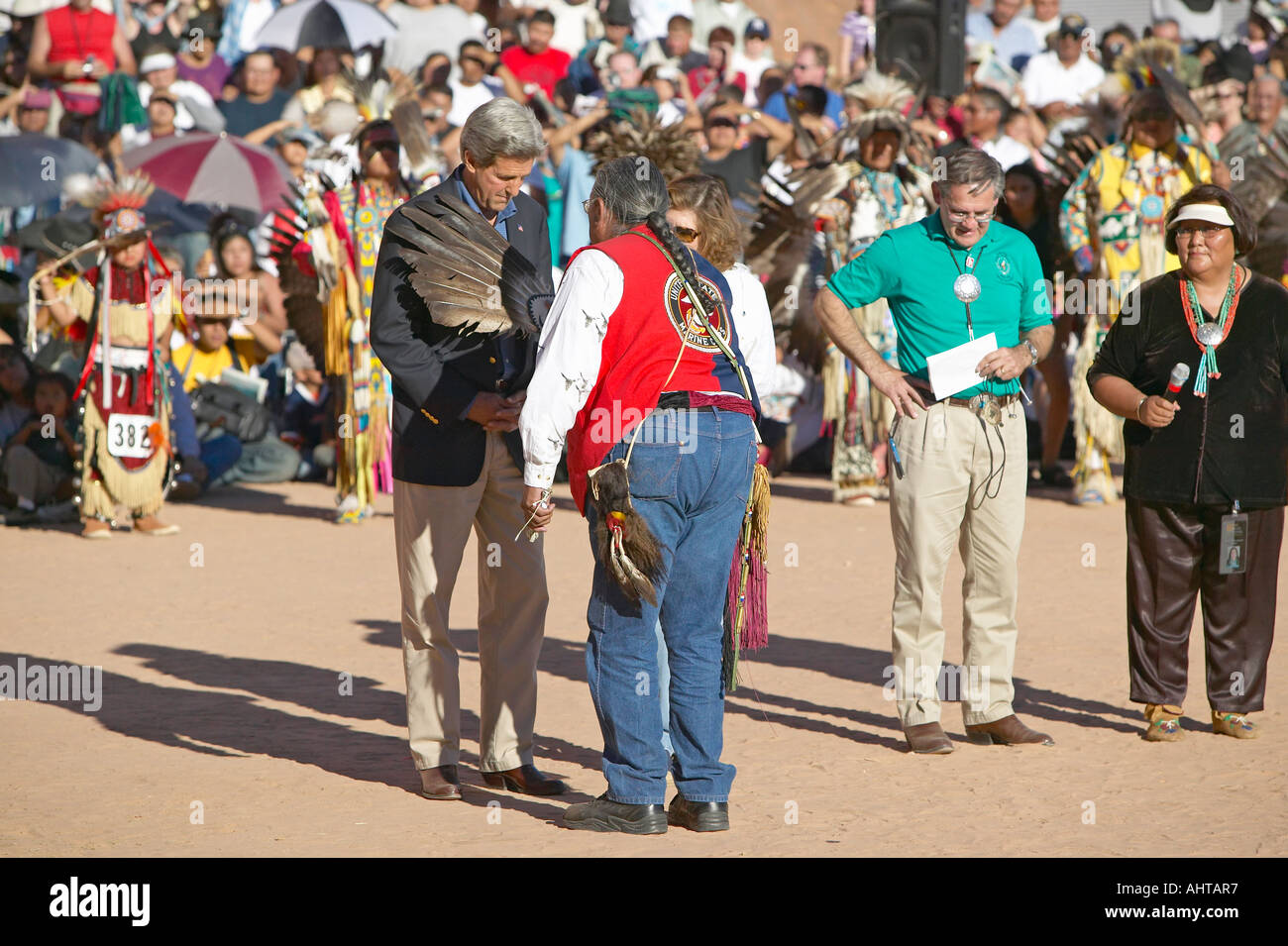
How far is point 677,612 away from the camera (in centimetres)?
421

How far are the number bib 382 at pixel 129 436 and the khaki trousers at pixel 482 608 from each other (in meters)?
4.90

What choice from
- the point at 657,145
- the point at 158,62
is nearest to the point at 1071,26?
the point at 158,62

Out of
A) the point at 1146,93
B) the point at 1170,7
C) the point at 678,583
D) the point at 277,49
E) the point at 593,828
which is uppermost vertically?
the point at 1170,7

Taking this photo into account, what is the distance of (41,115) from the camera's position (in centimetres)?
1306

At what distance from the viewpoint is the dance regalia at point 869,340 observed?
966cm

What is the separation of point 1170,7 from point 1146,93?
26.1ft

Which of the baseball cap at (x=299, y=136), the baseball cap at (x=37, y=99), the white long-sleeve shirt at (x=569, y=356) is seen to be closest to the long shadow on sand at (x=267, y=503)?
the baseball cap at (x=299, y=136)

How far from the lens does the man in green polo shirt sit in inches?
202

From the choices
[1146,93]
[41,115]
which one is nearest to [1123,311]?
[1146,93]

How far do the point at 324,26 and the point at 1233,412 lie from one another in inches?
392

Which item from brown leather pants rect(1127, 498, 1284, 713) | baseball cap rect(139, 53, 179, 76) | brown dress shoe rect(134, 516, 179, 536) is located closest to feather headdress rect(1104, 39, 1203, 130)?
brown leather pants rect(1127, 498, 1284, 713)

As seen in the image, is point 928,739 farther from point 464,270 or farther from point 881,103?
point 881,103

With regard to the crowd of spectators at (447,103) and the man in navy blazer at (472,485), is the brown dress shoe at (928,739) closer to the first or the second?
the man in navy blazer at (472,485)

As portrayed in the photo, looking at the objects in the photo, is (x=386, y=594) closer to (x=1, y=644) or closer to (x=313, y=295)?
(x=1, y=644)
